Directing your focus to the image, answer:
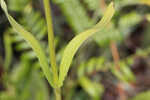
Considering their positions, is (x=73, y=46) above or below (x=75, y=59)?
above

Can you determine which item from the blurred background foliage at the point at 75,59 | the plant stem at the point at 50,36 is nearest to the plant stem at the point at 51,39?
the plant stem at the point at 50,36

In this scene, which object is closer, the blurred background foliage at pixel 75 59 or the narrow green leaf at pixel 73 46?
the narrow green leaf at pixel 73 46

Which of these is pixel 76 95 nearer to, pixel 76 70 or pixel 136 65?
pixel 76 70

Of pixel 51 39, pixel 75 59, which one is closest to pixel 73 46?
pixel 51 39

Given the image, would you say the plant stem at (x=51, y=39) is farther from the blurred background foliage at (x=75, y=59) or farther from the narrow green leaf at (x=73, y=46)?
the blurred background foliage at (x=75, y=59)

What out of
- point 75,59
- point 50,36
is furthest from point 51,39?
point 75,59

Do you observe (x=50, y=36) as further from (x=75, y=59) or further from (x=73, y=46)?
(x=75, y=59)

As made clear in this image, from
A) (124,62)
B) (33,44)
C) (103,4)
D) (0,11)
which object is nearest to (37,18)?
(0,11)

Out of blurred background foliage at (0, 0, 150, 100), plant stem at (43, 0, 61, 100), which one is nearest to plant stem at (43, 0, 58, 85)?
plant stem at (43, 0, 61, 100)

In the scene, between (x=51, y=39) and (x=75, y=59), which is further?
(x=75, y=59)

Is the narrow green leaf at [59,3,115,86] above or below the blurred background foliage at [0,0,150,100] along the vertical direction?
above

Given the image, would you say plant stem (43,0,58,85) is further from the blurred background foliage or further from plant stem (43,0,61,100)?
the blurred background foliage

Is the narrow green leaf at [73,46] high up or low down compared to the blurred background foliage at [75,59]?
up
